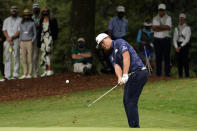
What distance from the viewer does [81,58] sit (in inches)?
944

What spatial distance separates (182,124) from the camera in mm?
13398

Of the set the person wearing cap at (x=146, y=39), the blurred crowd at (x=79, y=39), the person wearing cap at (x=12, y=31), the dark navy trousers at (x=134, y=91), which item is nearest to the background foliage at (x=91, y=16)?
the blurred crowd at (x=79, y=39)

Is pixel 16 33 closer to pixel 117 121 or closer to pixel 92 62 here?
pixel 92 62

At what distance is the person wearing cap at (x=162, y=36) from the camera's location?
23281 mm

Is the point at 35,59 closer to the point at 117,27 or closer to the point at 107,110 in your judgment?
the point at 117,27

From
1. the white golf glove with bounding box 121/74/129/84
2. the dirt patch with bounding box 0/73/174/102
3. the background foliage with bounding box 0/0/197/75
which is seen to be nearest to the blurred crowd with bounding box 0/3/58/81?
the background foliage with bounding box 0/0/197/75

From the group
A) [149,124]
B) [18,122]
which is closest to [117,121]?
[149,124]

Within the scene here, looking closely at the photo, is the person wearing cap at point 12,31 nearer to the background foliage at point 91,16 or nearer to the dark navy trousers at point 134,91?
the background foliage at point 91,16

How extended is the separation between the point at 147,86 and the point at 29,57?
5373 mm

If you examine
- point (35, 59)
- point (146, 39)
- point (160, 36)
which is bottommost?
point (35, 59)

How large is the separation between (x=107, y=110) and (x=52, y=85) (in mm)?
6249

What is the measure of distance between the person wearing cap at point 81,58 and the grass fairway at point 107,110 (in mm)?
3805

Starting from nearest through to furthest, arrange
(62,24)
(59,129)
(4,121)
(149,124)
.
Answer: (59,129)
(149,124)
(4,121)
(62,24)

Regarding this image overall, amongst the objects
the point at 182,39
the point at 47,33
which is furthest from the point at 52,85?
the point at 182,39
